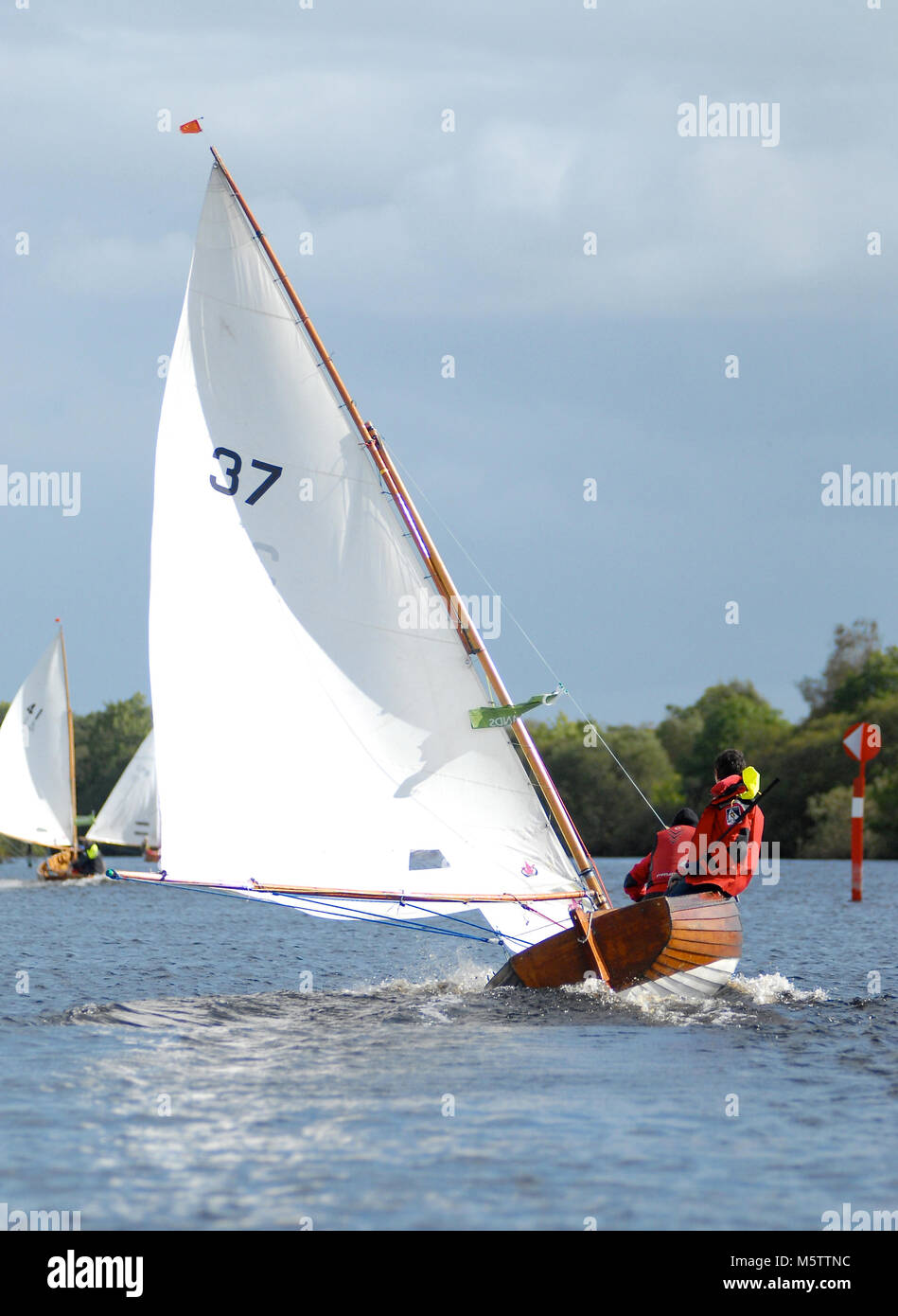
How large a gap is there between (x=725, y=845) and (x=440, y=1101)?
6.20 metres

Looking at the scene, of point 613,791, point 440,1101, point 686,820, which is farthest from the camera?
point 613,791

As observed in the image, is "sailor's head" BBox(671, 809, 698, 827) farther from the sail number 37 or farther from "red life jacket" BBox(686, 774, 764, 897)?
the sail number 37

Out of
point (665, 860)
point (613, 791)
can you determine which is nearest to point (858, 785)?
point (665, 860)

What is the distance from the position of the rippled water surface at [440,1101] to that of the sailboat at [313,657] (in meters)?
1.62

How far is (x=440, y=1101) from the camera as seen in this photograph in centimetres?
1250

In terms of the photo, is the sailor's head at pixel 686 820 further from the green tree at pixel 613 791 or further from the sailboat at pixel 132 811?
the green tree at pixel 613 791

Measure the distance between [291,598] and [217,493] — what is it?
1.47m

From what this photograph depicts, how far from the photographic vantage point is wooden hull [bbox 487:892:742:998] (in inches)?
648

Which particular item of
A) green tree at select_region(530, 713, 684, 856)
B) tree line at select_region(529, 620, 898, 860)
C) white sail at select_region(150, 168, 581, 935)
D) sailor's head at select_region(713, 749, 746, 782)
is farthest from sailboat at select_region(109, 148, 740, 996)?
green tree at select_region(530, 713, 684, 856)

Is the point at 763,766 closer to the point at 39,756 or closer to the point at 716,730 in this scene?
the point at 716,730

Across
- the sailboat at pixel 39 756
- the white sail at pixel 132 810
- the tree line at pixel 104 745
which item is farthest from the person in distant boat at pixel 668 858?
the tree line at pixel 104 745

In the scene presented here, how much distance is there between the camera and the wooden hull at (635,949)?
Answer: 16.5 metres
